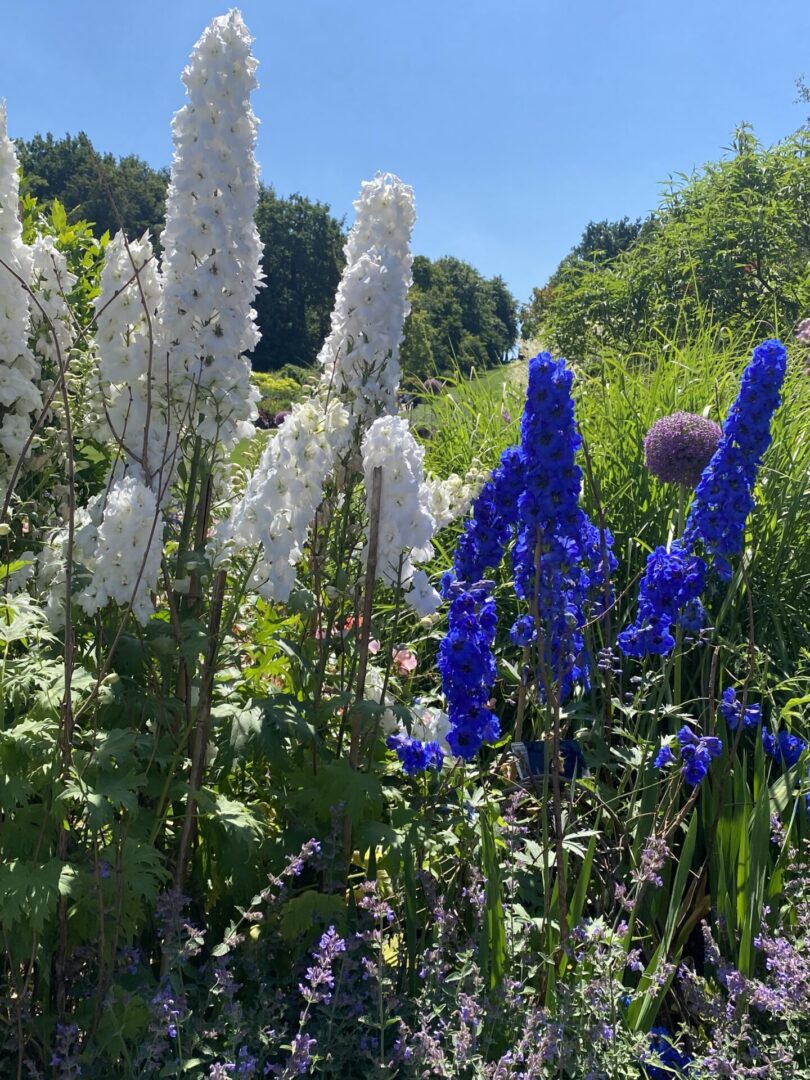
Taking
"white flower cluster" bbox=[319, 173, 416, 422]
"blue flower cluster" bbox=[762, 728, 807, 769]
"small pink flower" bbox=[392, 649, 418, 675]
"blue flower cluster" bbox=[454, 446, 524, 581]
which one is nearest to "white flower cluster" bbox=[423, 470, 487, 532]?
"blue flower cluster" bbox=[454, 446, 524, 581]

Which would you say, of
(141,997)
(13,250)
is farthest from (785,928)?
(13,250)

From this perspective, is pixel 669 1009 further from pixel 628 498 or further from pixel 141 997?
pixel 628 498

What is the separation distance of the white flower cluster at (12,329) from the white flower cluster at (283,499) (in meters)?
0.93

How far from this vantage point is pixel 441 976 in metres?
2.37

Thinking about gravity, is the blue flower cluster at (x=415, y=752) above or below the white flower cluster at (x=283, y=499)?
below

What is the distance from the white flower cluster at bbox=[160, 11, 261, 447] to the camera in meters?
A: 2.81

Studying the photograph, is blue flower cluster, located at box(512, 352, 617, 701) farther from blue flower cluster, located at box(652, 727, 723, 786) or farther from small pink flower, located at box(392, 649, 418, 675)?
small pink flower, located at box(392, 649, 418, 675)

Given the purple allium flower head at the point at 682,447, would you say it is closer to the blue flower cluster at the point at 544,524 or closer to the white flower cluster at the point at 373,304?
the blue flower cluster at the point at 544,524

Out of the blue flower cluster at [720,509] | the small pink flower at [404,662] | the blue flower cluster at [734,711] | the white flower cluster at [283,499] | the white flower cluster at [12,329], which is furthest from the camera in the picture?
the small pink flower at [404,662]

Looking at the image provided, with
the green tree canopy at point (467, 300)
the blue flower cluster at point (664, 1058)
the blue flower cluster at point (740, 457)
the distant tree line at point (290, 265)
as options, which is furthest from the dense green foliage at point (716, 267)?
the green tree canopy at point (467, 300)

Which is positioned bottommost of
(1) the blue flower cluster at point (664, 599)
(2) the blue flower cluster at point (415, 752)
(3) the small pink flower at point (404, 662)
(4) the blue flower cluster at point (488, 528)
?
(2) the blue flower cluster at point (415, 752)

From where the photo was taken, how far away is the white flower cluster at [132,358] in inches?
114

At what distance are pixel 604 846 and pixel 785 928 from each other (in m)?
0.64

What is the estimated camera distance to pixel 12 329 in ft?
9.80
